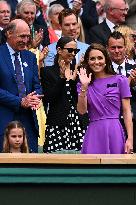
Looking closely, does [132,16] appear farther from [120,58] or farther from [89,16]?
[120,58]

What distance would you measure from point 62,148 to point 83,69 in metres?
1.37

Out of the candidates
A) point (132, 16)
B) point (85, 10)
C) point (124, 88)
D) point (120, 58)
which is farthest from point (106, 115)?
point (85, 10)

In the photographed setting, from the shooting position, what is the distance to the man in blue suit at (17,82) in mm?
9695

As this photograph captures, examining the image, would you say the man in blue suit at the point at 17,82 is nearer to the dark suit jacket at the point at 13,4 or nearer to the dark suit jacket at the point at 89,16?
the dark suit jacket at the point at 13,4

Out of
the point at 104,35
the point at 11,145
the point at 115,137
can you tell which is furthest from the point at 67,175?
the point at 104,35

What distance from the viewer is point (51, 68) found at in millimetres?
10117

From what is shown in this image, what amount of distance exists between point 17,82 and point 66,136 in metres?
0.91

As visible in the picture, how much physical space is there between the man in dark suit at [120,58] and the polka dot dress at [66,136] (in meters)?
0.88

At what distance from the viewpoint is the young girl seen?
9602mm

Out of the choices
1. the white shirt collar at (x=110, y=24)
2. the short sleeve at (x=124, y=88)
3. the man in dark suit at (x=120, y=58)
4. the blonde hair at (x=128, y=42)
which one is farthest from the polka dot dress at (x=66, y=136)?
the white shirt collar at (x=110, y=24)

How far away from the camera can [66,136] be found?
10109mm

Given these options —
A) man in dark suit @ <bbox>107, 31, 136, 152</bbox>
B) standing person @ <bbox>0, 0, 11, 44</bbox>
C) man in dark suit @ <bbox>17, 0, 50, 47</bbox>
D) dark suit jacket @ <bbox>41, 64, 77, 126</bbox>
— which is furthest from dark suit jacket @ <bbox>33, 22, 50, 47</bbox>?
dark suit jacket @ <bbox>41, 64, 77, 126</bbox>

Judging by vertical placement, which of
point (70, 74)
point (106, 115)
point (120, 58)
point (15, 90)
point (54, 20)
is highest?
point (54, 20)

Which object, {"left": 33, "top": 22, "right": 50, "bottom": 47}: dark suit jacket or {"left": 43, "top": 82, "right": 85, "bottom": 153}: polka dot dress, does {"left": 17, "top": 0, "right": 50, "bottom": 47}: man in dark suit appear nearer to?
{"left": 33, "top": 22, "right": 50, "bottom": 47}: dark suit jacket
